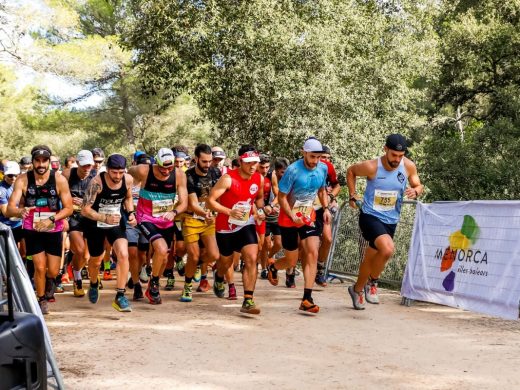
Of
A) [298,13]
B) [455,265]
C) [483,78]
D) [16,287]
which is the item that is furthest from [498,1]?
[16,287]

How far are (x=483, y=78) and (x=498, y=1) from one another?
8.60 feet

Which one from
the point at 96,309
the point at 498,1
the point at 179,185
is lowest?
the point at 96,309

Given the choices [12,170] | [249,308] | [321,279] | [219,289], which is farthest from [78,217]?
[321,279]

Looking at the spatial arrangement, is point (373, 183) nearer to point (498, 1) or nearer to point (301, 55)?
point (301, 55)

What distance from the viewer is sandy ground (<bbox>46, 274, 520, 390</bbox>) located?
5805 millimetres

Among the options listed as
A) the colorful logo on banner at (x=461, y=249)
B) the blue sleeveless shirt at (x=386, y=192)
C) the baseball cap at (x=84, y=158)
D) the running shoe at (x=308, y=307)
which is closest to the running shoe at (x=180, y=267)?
the baseball cap at (x=84, y=158)

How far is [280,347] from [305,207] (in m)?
2.63

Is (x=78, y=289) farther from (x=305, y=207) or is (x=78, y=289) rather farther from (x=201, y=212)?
(x=305, y=207)

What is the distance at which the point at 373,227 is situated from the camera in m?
8.92

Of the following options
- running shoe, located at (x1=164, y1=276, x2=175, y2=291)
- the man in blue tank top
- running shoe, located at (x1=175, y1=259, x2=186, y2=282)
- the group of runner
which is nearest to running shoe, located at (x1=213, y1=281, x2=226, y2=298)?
the group of runner

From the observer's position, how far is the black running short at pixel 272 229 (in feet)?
41.3

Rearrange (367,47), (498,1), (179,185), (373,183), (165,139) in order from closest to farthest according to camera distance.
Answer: (373,183) < (179,185) < (367,47) < (498,1) < (165,139)

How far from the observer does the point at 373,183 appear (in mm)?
9039

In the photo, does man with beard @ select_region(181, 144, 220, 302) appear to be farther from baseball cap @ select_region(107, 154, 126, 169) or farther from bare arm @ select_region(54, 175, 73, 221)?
bare arm @ select_region(54, 175, 73, 221)
